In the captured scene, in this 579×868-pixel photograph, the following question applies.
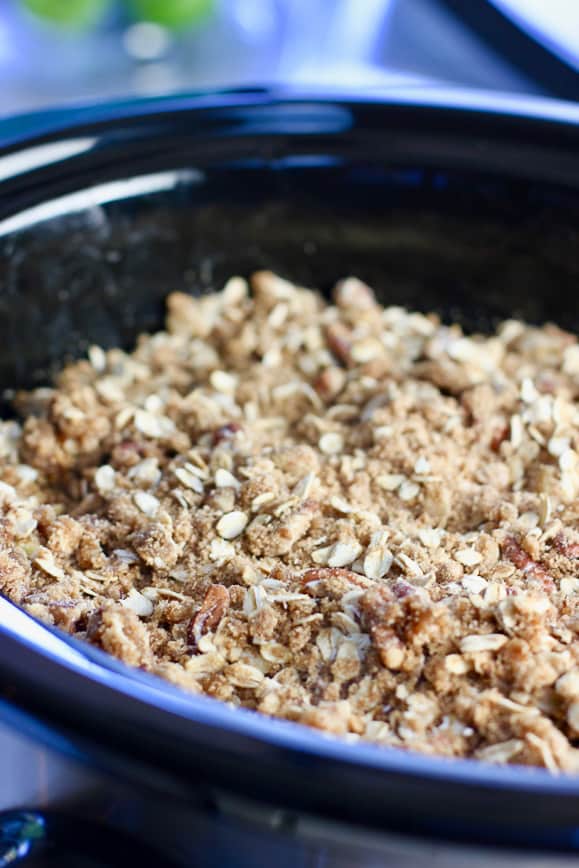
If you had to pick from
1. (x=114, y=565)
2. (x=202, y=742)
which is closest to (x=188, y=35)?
(x=114, y=565)

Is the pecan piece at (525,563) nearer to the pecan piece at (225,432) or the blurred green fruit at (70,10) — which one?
the pecan piece at (225,432)

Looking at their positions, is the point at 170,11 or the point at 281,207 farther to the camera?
the point at 170,11

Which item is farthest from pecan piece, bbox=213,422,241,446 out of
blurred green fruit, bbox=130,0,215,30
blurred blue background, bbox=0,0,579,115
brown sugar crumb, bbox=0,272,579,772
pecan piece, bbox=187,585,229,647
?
blurred green fruit, bbox=130,0,215,30

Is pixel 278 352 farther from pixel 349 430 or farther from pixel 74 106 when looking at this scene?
pixel 74 106

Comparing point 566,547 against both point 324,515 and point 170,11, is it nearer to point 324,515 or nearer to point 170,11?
point 324,515

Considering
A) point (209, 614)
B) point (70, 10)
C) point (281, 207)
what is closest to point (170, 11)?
point (70, 10)

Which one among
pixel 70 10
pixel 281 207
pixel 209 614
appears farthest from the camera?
pixel 70 10

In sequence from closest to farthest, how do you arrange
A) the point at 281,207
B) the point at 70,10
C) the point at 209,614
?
the point at 209,614, the point at 281,207, the point at 70,10

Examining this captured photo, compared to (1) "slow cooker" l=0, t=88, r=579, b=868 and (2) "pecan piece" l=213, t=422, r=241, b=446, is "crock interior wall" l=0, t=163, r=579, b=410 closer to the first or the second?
(1) "slow cooker" l=0, t=88, r=579, b=868
